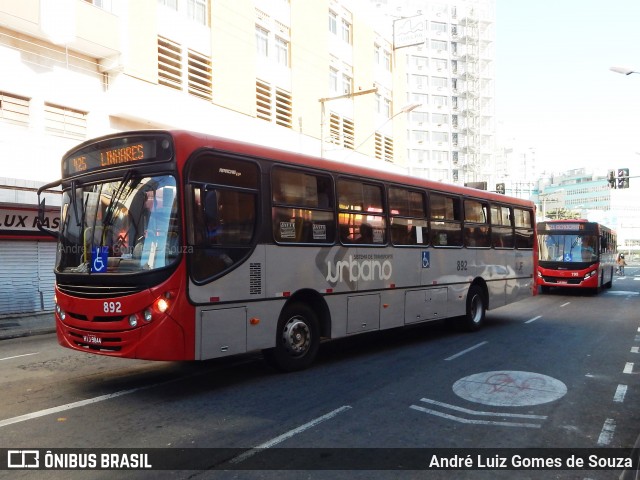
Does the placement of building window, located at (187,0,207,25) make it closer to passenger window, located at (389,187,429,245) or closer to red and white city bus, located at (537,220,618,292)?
passenger window, located at (389,187,429,245)

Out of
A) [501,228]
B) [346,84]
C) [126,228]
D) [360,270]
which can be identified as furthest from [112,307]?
[346,84]

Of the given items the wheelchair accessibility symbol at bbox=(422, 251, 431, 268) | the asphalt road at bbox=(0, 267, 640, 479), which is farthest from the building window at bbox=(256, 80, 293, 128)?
the asphalt road at bbox=(0, 267, 640, 479)

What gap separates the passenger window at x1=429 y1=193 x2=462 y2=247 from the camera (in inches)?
454

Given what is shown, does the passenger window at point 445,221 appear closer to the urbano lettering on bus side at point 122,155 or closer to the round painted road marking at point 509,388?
the round painted road marking at point 509,388

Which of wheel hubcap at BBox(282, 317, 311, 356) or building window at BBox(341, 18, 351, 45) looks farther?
building window at BBox(341, 18, 351, 45)

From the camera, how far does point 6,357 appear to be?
33.7 feet

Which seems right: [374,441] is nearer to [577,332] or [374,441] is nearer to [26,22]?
[577,332]

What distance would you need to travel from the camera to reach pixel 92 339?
265 inches

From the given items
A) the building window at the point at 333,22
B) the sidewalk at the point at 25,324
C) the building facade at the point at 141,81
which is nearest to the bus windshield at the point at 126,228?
the sidewalk at the point at 25,324

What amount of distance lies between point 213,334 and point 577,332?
9.51 metres

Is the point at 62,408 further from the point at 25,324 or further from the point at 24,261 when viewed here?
the point at 24,261

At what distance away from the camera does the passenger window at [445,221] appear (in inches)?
454

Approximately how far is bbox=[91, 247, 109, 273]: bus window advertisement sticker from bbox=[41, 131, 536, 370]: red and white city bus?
18 millimetres

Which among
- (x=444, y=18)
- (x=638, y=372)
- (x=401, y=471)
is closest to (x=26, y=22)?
(x=401, y=471)
